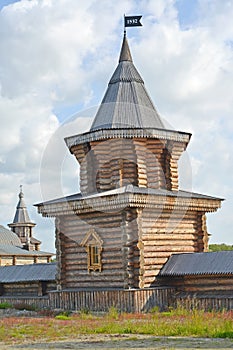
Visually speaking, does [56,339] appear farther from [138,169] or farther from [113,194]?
[138,169]

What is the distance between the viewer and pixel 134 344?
40.0 ft

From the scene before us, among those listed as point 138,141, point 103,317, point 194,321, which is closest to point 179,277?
point 103,317

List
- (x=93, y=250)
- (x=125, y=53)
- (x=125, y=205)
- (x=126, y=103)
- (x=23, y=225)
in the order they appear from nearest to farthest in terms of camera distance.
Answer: (x=125, y=205) → (x=93, y=250) → (x=126, y=103) → (x=125, y=53) → (x=23, y=225)

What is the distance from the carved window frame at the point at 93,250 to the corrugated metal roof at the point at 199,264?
238 centimetres

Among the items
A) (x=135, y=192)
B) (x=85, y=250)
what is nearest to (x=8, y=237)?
(x=85, y=250)

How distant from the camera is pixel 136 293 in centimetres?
2033

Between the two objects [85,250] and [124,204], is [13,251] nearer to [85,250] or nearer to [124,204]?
[85,250]

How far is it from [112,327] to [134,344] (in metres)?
2.77

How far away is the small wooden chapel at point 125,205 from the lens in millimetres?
20984

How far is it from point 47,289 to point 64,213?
15.5 ft

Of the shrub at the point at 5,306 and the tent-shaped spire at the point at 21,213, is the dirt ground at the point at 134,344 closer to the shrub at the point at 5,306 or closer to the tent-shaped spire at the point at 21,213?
the shrub at the point at 5,306

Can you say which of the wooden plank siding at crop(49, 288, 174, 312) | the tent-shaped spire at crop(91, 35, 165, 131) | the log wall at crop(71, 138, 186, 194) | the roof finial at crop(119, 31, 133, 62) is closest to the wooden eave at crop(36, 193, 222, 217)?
the log wall at crop(71, 138, 186, 194)

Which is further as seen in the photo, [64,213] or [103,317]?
[64,213]

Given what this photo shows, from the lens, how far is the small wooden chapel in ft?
68.8
